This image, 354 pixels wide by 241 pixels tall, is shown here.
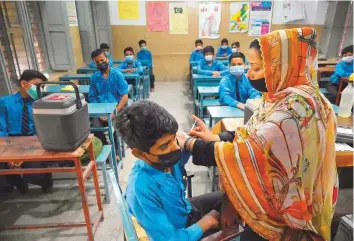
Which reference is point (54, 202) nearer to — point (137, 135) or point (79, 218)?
point (79, 218)

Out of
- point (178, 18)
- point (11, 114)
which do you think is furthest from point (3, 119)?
point (178, 18)

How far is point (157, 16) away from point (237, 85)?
481 cm

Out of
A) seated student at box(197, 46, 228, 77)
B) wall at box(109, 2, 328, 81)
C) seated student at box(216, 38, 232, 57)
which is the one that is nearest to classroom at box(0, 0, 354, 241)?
seated student at box(197, 46, 228, 77)

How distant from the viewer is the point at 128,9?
662cm

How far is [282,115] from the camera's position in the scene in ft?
2.99

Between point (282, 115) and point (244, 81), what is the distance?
191 cm

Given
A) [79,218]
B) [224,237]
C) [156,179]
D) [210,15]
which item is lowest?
[79,218]

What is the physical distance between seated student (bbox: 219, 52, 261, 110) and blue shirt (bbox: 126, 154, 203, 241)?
1761 mm


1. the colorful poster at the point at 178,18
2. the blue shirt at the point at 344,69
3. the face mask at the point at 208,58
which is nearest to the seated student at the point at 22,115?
the face mask at the point at 208,58

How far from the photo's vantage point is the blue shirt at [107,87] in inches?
114

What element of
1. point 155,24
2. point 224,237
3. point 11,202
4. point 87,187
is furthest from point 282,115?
point 155,24

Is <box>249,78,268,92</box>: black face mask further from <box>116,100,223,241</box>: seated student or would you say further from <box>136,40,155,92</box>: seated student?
<box>136,40,155,92</box>: seated student

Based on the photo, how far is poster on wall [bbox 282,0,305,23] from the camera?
6.61 meters

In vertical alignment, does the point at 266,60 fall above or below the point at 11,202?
above
